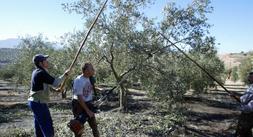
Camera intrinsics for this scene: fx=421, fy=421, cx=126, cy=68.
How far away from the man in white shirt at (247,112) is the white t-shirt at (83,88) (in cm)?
378

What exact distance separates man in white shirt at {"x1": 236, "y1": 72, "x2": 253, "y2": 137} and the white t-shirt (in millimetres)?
3776

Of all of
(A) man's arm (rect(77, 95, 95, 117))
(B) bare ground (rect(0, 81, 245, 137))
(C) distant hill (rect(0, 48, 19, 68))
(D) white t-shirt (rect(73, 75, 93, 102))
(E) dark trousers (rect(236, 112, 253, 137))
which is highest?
(C) distant hill (rect(0, 48, 19, 68))

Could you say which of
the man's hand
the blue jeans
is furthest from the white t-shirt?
the blue jeans

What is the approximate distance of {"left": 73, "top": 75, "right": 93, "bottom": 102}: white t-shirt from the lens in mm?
8663

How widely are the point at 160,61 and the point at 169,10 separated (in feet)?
8.04

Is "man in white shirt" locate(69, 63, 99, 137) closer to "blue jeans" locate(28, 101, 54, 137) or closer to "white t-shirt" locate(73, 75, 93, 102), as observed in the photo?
"white t-shirt" locate(73, 75, 93, 102)

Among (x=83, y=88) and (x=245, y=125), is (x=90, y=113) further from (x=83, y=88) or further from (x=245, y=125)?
(x=245, y=125)

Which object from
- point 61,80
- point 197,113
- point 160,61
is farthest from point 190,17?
point 61,80

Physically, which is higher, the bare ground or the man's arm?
the man's arm

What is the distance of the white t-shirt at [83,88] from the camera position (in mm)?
8663

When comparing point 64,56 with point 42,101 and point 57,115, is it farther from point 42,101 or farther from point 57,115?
point 42,101

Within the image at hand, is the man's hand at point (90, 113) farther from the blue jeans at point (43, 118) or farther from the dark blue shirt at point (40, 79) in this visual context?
the dark blue shirt at point (40, 79)

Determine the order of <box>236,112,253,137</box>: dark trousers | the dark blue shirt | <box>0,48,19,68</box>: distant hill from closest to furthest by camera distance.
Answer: the dark blue shirt, <box>236,112,253,137</box>: dark trousers, <box>0,48,19,68</box>: distant hill

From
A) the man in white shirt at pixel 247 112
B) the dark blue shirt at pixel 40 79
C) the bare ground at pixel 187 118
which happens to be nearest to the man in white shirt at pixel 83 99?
the dark blue shirt at pixel 40 79
